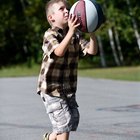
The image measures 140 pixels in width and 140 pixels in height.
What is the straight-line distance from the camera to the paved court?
7.96 meters

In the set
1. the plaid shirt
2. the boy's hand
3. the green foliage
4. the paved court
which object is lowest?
the green foliage

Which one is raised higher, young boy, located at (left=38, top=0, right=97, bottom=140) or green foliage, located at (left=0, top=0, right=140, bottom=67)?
young boy, located at (left=38, top=0, right=97, bottom=140)

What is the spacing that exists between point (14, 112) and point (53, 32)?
5.95 meters

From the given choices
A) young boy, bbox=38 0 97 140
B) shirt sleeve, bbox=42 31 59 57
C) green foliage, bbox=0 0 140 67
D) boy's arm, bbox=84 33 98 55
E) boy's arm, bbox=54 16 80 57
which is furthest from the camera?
green foliage, bbox=0 0 140 67

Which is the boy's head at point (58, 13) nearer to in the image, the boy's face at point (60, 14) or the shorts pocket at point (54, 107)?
the boy's face at point (60, 14)

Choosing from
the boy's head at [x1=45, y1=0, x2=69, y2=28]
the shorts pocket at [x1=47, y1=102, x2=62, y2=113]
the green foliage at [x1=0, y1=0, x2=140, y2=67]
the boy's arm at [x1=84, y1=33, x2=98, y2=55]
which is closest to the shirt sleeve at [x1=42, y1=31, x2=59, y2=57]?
the boy's head at [x1=45, y1=0, x2=69, y2=28]

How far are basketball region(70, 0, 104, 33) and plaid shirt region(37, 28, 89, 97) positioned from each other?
143 mm

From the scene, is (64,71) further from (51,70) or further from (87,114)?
(87,114)

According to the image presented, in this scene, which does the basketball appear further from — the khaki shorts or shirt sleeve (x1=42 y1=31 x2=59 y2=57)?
the khaki shorts

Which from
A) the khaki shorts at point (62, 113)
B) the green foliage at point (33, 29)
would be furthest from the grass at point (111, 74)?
Result: the khaki shorts at point (62, 113)

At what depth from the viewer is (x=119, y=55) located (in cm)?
4931

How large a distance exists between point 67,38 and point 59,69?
44cm

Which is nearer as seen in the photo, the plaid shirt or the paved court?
the plaid shirt

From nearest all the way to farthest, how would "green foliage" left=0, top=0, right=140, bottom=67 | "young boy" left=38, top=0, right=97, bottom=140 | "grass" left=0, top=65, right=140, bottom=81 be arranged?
"young boy" left=38, top=0, right=97, bottom=140, "grass" left=0, top=65, right=140, bottom=81, "green foliage" left=0, top=0, right=140, bottom=67
